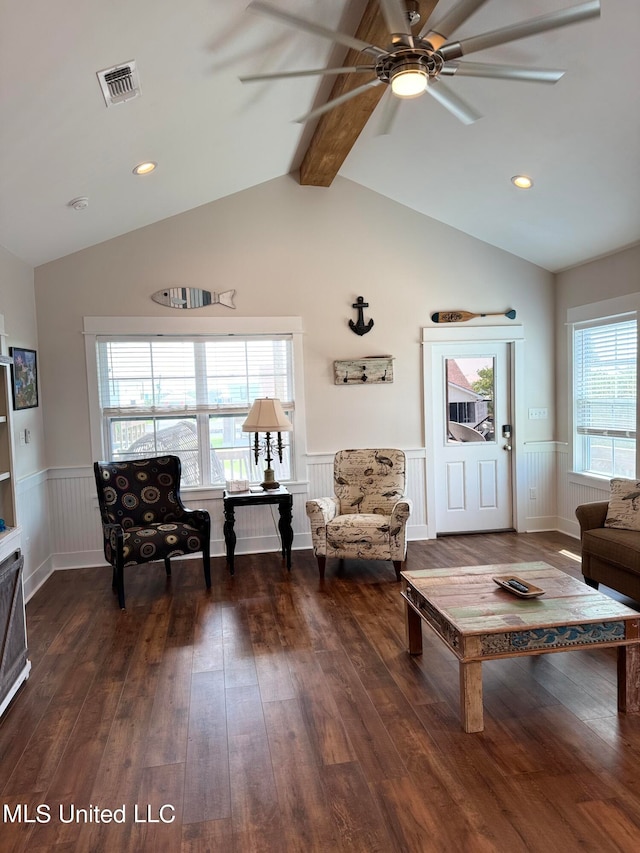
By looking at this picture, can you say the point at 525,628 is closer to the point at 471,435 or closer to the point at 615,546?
the point at 615,546

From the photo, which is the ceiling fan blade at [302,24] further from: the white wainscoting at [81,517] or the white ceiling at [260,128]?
the white wainscoting at [81,517]

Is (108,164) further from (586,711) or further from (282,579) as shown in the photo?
(586,711)

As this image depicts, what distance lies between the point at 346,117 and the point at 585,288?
2758mm

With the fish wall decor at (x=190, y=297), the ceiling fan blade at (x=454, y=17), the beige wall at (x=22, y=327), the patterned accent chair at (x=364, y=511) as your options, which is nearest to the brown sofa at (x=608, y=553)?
the patterned accent chair at (x=364, y=511)

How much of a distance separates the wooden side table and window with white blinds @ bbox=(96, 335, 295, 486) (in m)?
0.53

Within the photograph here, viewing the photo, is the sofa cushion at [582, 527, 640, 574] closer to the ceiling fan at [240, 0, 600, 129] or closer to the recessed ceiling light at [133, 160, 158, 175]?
the ceiling fan at [240, 0, 600, 129]

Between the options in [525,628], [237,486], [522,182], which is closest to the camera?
[525,628]

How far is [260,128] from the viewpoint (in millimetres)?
3943

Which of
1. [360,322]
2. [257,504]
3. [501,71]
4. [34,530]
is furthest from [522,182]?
[34,530]

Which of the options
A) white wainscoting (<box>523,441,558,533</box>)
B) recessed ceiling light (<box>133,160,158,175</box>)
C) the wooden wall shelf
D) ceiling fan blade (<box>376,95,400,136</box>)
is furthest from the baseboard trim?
ceiling fan blade (<box>376,95,400,136</box>)

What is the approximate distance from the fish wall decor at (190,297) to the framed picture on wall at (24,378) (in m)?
1.13

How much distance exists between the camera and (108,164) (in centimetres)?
351

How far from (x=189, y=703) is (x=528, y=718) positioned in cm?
156

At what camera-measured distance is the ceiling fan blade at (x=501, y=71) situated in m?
2.27
